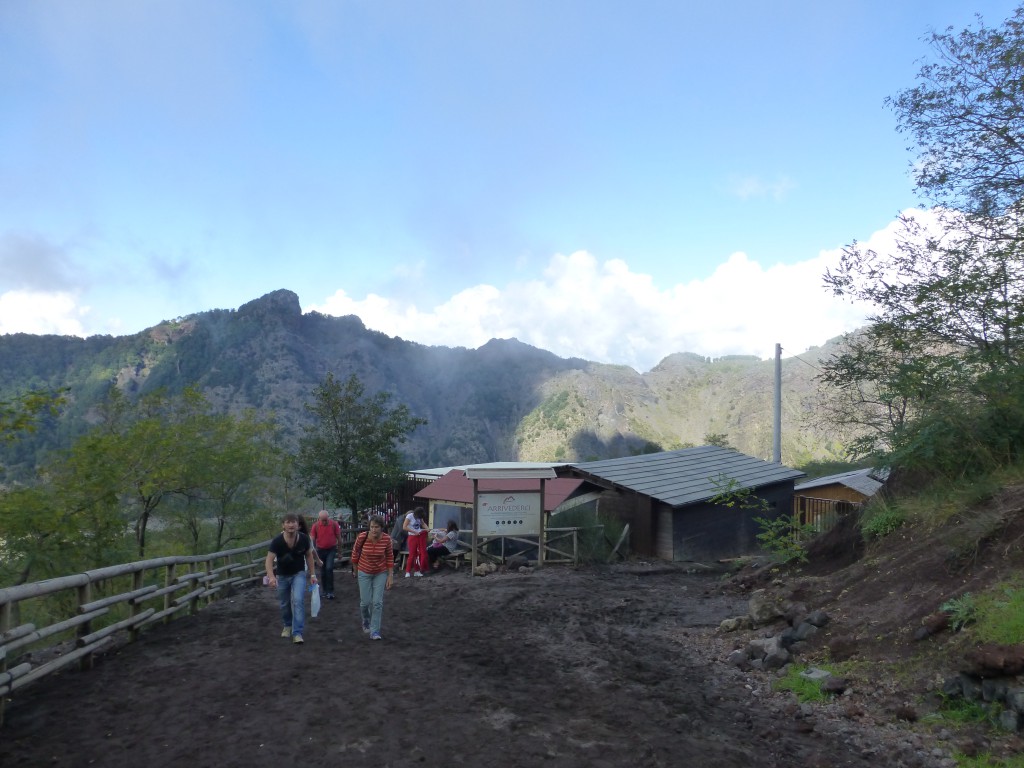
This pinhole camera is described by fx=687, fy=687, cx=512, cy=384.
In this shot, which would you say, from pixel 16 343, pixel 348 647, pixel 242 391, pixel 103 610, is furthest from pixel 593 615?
pixel 16 343

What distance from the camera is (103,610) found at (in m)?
A: 7.49

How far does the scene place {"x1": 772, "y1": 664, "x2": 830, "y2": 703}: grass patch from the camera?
6242mm

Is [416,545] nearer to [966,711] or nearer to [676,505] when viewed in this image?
[676,505]

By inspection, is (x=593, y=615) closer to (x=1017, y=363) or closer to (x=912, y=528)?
(x=912, y=528)

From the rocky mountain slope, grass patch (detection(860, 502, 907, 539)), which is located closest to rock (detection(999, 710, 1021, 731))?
grass patch (detection(860, 502, 907, 539))

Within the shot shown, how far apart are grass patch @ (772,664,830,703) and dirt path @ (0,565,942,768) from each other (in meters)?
0.16

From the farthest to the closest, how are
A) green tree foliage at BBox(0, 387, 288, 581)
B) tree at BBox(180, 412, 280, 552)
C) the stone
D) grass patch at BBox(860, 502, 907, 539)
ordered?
tree at BBox(180, 412, 280, 552) → green tree foliage at BBox(0, 387, 288, 581) → grass patch at BBox(860, 502, 907, 539) → the stone

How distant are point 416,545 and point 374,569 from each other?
713 cm

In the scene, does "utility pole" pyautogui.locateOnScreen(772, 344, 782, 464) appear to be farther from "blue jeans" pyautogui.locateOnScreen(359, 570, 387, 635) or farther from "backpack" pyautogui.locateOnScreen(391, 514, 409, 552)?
"blue jeans" pyautogui.locateOnScreen(359, 570, 387, 635)

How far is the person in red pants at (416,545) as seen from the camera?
15576mm

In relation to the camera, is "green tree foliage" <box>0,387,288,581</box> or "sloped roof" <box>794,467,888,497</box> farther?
"sloped roof" <box>794,467,888,497</box>

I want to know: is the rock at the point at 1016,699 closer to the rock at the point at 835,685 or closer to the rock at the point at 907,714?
the rock at the point at 907,714

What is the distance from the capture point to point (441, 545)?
54.4 ft

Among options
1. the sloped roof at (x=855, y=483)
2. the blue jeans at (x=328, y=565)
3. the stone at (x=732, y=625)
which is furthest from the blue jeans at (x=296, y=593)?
the sloped roof at (x=855, y=483)
